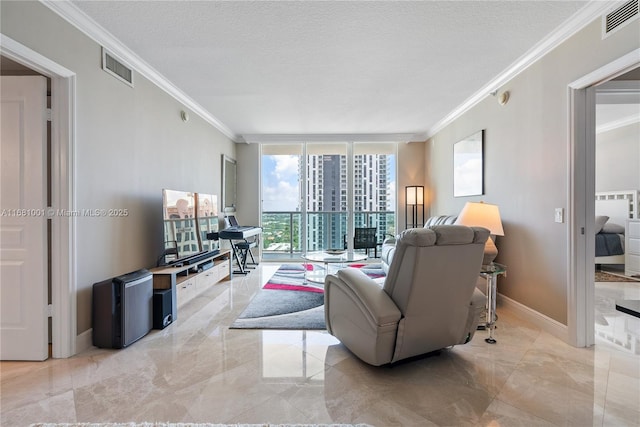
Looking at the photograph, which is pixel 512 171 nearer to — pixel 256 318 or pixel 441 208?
pixel 441 208

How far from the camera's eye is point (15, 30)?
1767 mm

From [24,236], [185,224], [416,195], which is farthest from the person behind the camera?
[416,195]

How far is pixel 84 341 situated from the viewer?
2.25 metres

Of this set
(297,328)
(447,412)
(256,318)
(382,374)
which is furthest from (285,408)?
(256,318)

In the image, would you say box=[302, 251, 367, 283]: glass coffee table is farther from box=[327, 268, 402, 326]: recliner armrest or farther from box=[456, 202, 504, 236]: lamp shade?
box=[327, 268, 402, 326]: recliner armrest

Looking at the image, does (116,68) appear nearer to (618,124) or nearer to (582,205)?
(582,205)

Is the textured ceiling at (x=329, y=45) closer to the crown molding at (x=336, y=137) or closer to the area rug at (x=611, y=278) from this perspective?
the crown molding at (x=336, y=137)

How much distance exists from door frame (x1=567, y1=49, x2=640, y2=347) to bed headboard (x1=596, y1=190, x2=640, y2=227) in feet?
12.3

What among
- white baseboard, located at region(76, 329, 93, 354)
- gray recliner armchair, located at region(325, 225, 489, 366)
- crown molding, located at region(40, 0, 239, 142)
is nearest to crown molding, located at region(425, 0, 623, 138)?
gray recliner armchair, located at region(325, 225, 489, 366)

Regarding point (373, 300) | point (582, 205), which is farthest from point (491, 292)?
point (373, 300)

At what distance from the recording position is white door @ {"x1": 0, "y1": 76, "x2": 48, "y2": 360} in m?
2.08

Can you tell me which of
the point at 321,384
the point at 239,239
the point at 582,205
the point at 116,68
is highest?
the point at 116,68

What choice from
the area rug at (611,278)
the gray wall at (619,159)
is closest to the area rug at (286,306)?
the area rug at (611,278)

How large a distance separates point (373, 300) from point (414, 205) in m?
4.46
